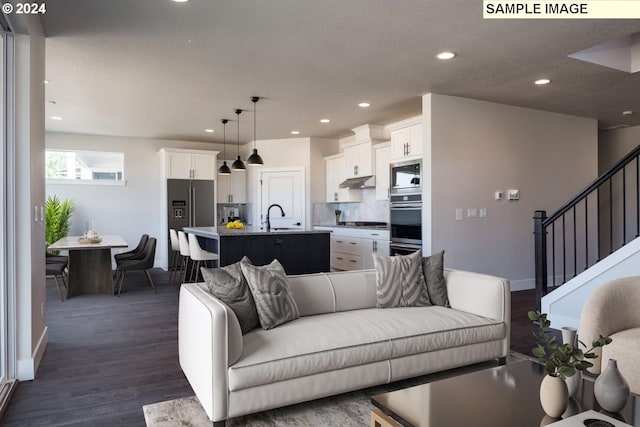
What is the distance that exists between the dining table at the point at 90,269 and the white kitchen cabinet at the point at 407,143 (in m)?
4.02

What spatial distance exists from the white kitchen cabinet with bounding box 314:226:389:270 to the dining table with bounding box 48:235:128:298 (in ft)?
11.7

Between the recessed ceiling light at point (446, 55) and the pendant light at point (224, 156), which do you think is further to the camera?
the pendant light at point (224, 156)

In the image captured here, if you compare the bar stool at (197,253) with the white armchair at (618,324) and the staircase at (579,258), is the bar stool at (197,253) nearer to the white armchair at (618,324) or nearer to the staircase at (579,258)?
the staircase at (579,258)

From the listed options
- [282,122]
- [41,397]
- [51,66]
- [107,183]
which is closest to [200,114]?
[282,122]

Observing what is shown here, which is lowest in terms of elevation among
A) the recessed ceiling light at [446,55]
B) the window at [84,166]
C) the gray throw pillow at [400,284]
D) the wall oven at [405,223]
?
the gray throw pillow at [400,284]

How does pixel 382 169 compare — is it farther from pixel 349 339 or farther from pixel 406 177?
pixel 349 339

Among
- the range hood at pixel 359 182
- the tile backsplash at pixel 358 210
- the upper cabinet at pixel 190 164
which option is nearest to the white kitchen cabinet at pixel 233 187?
the upper cabinet at pixel 190 164

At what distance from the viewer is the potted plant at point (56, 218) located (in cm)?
719

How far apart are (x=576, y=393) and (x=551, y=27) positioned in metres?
2.87

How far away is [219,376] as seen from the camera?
2.16 meters

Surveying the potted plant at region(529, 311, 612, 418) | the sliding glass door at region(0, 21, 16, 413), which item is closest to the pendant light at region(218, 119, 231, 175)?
the sliding glass door at region(0, 21, 16, 413)

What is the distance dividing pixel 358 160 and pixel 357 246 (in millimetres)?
1515

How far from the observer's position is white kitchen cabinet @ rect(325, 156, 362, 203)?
25.6 feet

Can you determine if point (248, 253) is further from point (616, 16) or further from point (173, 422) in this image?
point (616, 16)
